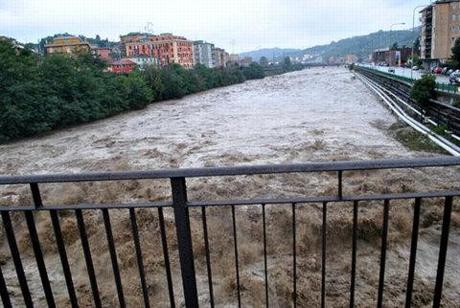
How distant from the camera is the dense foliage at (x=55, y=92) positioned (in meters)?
24.6

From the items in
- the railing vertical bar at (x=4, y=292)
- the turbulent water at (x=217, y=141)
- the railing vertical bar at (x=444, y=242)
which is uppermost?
the railing vertical bar at (x=444, y=242)

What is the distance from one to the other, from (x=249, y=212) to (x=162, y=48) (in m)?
95.5

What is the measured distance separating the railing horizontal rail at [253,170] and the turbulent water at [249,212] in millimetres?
4353

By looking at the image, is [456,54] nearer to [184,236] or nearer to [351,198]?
[351,198]

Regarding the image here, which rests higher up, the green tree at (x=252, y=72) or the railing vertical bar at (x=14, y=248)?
the railing vertical bar at (x=14, y=248)

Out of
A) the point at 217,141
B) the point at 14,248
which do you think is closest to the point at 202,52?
the point at 217,141

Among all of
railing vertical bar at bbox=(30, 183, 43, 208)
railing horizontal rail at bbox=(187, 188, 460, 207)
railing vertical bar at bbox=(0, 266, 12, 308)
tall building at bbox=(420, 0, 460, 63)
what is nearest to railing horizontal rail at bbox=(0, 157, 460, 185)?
railing vertical bar at bbox=(30, 183, 43, 208)

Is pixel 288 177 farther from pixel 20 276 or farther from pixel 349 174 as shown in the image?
pixel 20 276

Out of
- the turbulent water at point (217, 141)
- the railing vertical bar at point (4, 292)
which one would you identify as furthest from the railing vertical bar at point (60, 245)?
the turbulent water at point (217, 141)

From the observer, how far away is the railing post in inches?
76.6

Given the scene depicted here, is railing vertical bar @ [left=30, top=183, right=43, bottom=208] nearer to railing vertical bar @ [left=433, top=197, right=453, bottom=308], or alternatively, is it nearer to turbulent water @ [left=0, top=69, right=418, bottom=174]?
railing vertical bar @ [left=433, top=197, right=453, bottom=308]

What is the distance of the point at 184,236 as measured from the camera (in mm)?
2111

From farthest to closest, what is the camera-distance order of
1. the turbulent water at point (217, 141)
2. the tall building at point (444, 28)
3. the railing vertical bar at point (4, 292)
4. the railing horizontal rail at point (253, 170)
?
the tall building at point (444, 28) < the turbulent water at point (217, 141) < the railing vertical bar at point (4, 292) < the railing horizontal rail at point (253, 170)

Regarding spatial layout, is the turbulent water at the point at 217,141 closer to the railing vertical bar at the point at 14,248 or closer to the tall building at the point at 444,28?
the railing vertical bar at the point at 14,248
